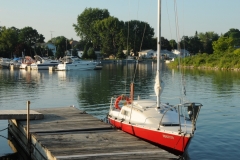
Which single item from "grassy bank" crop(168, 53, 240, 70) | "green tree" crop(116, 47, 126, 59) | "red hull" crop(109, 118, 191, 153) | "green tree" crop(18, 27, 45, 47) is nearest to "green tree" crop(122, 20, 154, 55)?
"green tree" crop(116, 47, 126, 59)

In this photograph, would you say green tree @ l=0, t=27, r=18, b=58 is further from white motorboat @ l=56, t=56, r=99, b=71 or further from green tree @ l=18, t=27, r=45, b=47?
white motorboat @ l=56, t=56, r=99, b=71

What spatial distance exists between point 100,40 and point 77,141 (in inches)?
6209

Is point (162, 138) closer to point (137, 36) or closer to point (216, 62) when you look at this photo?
point (216, 62)

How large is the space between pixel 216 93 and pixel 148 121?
2725 centimetres

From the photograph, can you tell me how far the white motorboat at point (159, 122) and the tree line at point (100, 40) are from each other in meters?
104

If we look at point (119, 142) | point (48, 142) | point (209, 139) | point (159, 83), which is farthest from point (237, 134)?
point (48, 142)

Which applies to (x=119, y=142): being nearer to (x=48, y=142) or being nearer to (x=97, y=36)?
(x=48, y=142)

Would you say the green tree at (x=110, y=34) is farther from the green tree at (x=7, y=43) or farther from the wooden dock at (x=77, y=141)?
the wooden dock at (x=77, y=141)

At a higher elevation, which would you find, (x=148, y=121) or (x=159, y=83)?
(x=159, y=83)

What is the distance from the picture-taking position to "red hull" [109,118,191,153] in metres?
16.4

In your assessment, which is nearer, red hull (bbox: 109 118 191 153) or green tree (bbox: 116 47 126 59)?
red hull (bbox: 109 118 191 153)

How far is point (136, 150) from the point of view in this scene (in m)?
15.2

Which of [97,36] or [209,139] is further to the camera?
[97,36]

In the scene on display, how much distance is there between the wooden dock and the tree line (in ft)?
344
